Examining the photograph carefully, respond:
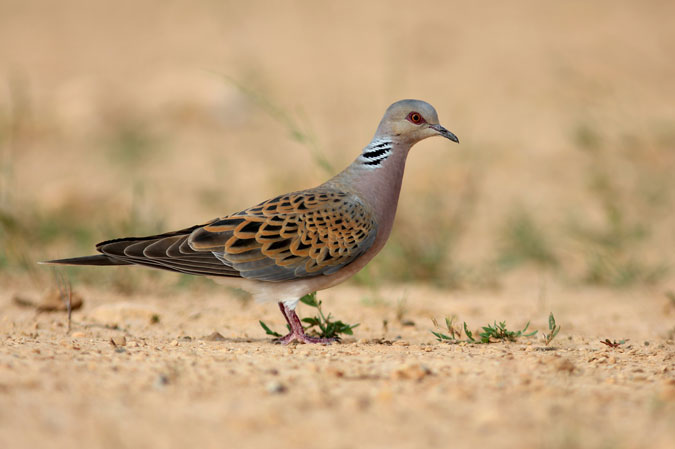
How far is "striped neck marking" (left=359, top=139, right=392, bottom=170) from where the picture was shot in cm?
500

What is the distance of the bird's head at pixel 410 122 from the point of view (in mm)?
5055

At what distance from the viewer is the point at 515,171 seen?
427 inches

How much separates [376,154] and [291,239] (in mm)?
849

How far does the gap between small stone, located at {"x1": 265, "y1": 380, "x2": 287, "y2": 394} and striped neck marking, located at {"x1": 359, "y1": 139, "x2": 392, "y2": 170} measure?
2102mm

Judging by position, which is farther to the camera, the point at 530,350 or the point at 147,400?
the point at 530,350

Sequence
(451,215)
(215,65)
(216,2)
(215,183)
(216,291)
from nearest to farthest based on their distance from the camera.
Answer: (216,291), (451,215), (215,183), (215,65), (216,2)

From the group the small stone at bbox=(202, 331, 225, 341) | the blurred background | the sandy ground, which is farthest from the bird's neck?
the small stone at bbox=(202, 331, 225, 341)

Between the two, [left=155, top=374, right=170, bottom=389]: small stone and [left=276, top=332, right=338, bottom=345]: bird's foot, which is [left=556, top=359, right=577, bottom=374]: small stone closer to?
[left=276, top=332, right=338, bottom=345]: bird's foot

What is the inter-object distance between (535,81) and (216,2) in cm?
837

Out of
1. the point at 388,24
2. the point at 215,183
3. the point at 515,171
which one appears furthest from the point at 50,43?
the point at 515,171

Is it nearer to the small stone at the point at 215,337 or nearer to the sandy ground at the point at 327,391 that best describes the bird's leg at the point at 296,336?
the sandy ground at the point at 327,391

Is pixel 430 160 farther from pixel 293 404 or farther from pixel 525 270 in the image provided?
pixel 293 404

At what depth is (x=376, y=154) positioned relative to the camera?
5039 mm

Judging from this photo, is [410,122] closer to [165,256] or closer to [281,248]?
[281,248]
